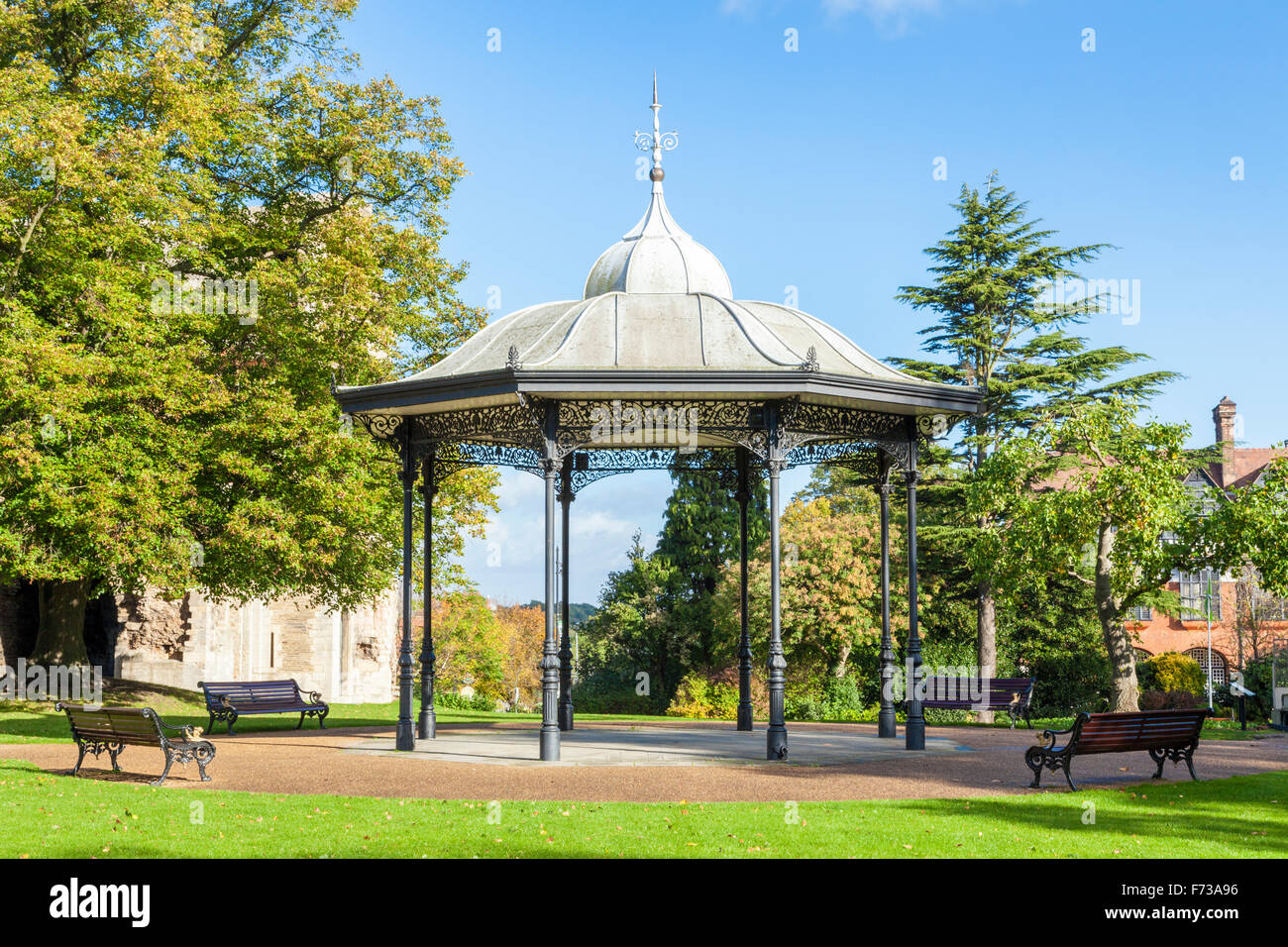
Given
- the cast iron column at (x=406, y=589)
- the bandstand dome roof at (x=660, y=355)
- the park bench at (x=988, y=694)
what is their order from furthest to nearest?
1. the park bench at (x=988, y=694)
2. the cast iron column at (x=406, y=589)
3. the bandstand dome roof at (x=660, y=355)

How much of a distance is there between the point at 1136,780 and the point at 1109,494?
781cm

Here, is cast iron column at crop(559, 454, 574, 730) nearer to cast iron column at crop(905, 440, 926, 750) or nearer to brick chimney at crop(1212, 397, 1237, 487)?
cast iron column at crop(905, 440, 926, 750)

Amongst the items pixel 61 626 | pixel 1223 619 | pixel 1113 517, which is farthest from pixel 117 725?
pixel 1223 619

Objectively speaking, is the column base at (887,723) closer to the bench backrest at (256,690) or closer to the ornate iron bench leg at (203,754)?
the ornate iron bench leg at (203,754)

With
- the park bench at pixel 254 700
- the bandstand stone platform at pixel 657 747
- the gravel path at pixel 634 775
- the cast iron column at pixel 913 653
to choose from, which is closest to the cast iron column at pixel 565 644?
the bandstand stone platform at pixel 657 747

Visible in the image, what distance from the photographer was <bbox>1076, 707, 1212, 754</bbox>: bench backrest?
12.9 m

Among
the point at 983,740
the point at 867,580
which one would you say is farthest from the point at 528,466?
the point at 867,580

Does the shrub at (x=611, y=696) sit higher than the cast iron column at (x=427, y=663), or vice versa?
the cast iron column at (x=427, y=663)

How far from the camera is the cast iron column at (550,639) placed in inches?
604

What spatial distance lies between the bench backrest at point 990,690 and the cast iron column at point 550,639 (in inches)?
390

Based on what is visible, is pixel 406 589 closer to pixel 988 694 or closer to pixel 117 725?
pixel 117 725

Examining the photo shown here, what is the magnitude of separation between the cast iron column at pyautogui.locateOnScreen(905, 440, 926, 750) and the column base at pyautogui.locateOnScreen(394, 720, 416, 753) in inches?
292

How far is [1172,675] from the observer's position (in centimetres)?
3803

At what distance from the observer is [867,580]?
107ft
